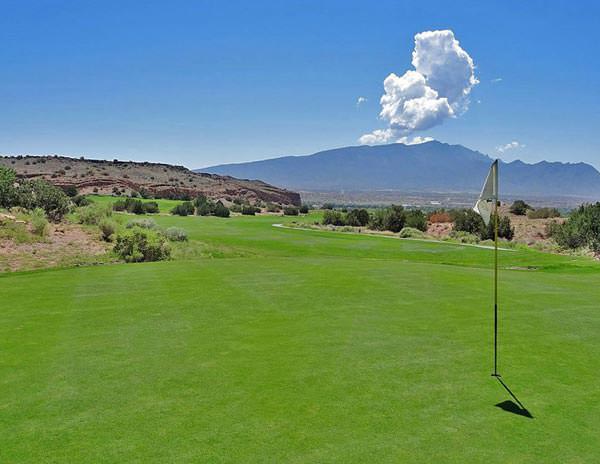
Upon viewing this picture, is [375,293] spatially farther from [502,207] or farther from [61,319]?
[502,207]

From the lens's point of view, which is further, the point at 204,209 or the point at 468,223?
the point at 204,209

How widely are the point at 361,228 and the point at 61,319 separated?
56.8 m

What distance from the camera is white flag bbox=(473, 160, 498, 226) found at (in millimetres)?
7836

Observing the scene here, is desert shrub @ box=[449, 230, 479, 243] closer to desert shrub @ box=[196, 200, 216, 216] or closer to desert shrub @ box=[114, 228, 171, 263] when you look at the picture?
desert shrub @ box=[114, 228, 171, 263]

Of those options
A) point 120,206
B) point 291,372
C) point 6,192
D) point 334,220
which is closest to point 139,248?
point 6,192

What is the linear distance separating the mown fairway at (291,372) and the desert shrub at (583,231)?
31454 mm

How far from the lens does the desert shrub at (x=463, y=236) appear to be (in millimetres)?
50153

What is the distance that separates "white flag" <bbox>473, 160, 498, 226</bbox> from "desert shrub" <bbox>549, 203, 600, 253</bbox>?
122 ft

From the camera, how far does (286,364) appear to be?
8039 mm

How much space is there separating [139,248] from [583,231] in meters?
35.0

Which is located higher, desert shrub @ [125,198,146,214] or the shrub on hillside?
desert shrub @ [125,198,146,214]

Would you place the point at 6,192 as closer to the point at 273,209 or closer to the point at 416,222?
the point at 416,222

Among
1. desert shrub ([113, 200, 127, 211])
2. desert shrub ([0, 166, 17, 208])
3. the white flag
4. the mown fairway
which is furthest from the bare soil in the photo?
desert shrub ([113, 200, 127, 211])

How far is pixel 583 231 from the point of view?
42.8m
